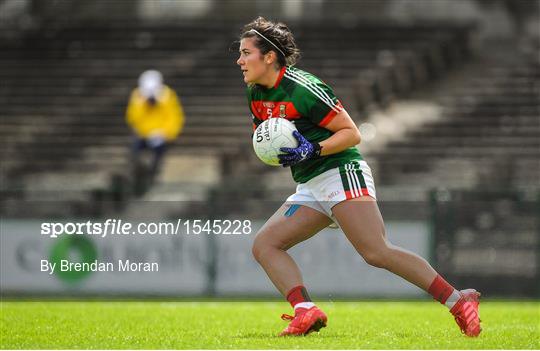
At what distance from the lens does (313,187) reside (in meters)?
8.66

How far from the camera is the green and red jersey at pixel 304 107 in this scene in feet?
27.8

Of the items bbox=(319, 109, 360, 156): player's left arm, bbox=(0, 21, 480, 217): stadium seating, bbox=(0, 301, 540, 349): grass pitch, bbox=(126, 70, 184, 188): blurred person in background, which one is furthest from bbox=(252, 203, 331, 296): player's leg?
bbox=(0, 21, 480, 217): stadium seating

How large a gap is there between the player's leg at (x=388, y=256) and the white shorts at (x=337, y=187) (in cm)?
5

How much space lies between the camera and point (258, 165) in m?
19.4

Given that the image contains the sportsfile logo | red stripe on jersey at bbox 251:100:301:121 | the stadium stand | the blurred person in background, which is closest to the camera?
red stripe on jersey at bbox 251:100:301:121

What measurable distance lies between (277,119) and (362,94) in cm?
1286

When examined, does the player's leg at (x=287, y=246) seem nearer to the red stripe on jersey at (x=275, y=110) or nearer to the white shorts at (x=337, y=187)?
the white shorts at (x=337, y=187)

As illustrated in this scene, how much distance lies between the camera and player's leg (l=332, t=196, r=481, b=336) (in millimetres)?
8445

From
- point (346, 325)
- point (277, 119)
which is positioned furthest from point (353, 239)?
point (346, 325)

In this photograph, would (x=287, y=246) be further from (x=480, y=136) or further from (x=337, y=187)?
(x=480, y=136)

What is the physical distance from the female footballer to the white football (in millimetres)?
46

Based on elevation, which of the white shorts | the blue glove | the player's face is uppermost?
Result: the player's face

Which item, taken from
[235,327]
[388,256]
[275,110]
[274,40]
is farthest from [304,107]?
[235,327]

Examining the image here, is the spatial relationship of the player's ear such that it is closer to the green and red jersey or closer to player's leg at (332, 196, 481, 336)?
the green and red jersey
